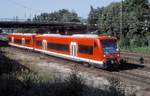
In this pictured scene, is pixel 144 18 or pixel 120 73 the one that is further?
pixel 144 18

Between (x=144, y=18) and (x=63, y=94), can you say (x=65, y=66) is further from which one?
(x=144, y=18)

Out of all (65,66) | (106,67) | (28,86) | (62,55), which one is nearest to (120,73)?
(106,67)

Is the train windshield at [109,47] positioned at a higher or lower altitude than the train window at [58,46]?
higher

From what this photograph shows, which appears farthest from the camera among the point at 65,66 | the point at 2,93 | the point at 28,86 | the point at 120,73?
the point at 65,66

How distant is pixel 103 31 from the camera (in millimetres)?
85875

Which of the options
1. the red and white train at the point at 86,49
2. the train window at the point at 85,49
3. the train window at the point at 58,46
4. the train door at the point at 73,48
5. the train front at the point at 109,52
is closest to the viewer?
the train front at the point at 109,52

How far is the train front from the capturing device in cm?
2991

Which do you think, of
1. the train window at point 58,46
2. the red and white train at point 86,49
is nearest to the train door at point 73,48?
the red and white train at point 86,49

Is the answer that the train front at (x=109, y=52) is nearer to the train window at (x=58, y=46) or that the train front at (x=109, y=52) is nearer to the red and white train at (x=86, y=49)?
the red and white train at (x=86, y=49)

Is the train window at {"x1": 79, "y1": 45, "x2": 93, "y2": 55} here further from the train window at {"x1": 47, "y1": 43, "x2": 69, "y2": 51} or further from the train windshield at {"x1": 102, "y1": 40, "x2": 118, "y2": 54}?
the train window at {"x1": 47, "y1": 43, "x2": 69, "y2": 51}

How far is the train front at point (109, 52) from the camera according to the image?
29906 millimetres

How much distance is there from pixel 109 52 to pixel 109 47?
48cm

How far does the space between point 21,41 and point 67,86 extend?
47610 millimetres

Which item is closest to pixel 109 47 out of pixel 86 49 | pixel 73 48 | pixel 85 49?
pixel 86 49
